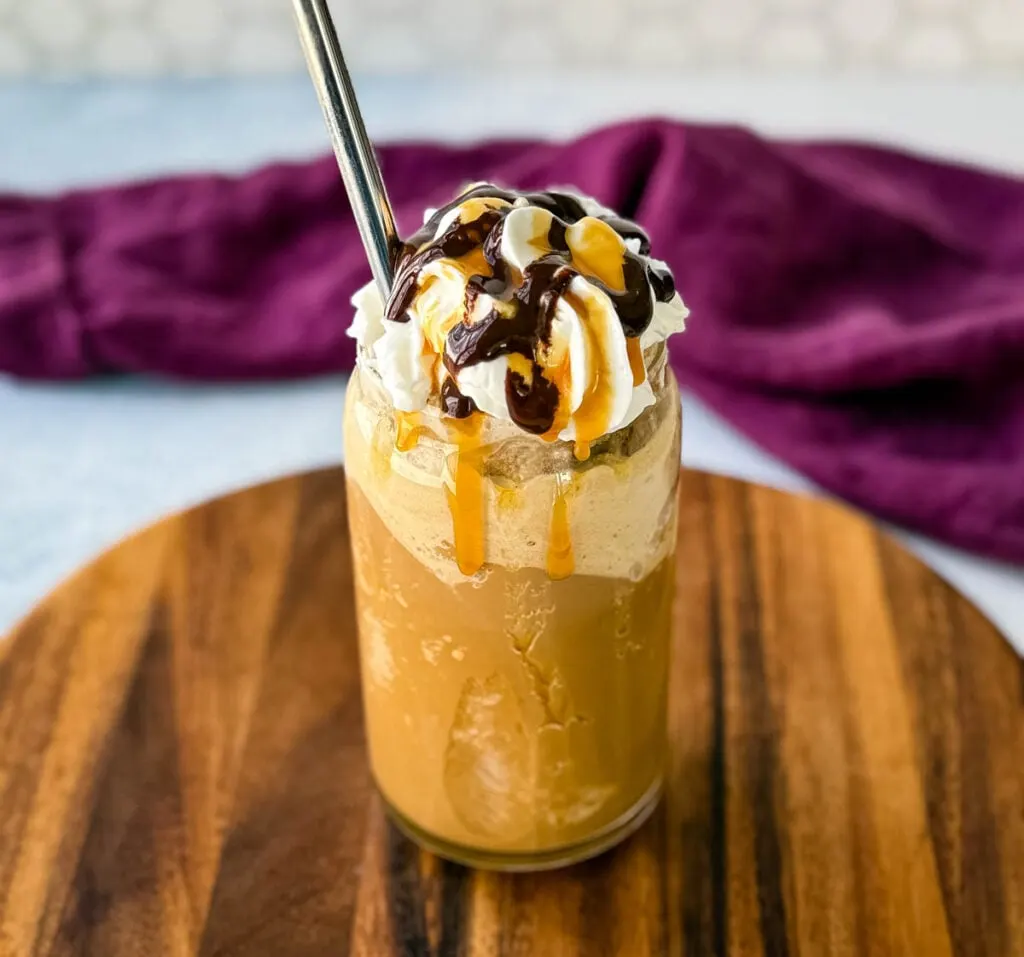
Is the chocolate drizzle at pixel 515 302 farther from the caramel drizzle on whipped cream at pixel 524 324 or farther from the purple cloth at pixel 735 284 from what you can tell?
the purple cloth at pixel 735 284

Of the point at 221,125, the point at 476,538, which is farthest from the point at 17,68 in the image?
the point at 476,538

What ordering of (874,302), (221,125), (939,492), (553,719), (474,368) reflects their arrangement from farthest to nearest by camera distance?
(221,125)
(874,302)
(939,492)
(553,719)
(474,368)

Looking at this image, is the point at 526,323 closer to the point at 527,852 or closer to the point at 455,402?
the point at 455,402

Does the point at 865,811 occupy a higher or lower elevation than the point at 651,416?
lower

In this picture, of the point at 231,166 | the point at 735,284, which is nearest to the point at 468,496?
the point at 735,284

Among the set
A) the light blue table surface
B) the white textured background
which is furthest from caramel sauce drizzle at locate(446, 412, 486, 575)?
the white textured background

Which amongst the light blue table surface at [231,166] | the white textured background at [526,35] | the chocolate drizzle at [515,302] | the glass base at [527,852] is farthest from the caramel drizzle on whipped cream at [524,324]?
the white textured background at [526,35]

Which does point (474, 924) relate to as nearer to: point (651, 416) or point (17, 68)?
point (651, 416)
